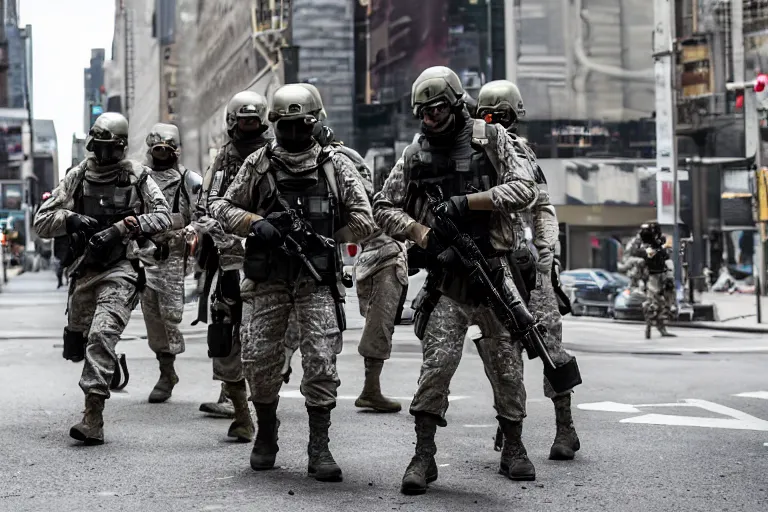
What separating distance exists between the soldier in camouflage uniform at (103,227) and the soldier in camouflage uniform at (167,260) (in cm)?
127

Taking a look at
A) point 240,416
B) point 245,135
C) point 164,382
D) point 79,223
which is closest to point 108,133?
point 79,223

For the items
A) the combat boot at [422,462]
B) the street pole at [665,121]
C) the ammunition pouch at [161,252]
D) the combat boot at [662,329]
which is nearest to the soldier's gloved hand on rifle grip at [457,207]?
the combat boot at [422,462]

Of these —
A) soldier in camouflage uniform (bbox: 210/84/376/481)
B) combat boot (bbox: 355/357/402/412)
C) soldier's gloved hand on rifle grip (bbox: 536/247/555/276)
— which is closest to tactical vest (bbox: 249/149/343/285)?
soldier in camouflage uniform (bbox: 210/84/376/481)

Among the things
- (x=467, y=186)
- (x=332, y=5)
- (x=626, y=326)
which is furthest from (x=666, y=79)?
(x=332, y=5)

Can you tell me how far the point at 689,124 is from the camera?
146 ft

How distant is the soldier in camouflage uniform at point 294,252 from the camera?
636 cm

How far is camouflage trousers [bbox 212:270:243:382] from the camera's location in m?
7.61

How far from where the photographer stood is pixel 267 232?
245 inches

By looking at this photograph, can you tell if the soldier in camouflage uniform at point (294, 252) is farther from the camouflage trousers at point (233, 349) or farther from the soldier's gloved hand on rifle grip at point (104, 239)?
the soldier's gloved hand on rifle grip at point (104, 239)

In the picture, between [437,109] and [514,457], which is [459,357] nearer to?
[514,457]

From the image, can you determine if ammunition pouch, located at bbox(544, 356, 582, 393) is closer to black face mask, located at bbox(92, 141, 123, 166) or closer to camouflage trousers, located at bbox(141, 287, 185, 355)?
black face mask, located at bbox(92, 141, 123, 166)

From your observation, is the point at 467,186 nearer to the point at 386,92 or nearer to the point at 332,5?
the point at 386,92

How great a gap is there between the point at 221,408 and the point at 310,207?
2563 mm

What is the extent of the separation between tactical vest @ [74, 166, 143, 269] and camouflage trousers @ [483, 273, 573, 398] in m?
2.49
